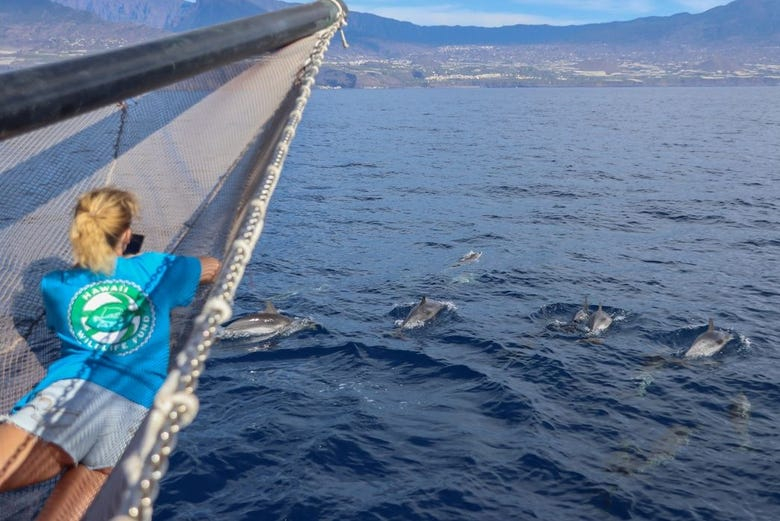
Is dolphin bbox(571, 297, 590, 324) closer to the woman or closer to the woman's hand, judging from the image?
the woman's hand

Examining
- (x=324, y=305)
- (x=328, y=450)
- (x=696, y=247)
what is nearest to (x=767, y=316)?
(x=696, y=247)

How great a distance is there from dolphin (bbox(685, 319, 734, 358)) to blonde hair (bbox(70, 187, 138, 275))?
13.3 metres

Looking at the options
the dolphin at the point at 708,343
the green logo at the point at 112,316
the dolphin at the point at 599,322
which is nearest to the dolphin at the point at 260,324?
the dolphin at the point at 599,322

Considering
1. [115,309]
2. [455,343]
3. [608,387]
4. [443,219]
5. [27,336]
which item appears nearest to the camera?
[115,309]

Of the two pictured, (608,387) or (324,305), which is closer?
(608,387)

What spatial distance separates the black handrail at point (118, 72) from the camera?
264cm

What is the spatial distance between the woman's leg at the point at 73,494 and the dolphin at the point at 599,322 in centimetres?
1372

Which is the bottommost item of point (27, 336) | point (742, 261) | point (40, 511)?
point (742, 261)

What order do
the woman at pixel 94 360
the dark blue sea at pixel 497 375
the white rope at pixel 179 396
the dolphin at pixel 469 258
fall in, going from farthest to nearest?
1. the dolphin at pixel 469 258
2. the dark blue sea at pixel 497 375
3. the woman at pixel 94 360
4. the white rope at pixel 179 396

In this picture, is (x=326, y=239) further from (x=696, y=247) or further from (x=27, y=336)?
(x=27, y=336)

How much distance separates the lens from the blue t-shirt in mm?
4324

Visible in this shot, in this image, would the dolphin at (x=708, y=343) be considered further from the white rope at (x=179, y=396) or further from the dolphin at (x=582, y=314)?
the white rope at (x=179, y=396)

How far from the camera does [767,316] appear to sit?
18.0 m

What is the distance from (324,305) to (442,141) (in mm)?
46709
